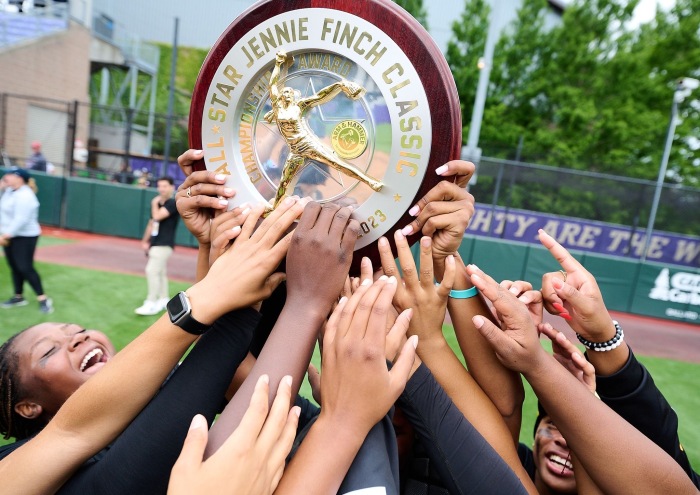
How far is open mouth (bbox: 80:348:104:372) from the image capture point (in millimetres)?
1458

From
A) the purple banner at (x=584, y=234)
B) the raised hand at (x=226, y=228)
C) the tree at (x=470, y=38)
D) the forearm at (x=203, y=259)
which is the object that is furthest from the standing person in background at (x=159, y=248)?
the tree at (x=470, y=38)

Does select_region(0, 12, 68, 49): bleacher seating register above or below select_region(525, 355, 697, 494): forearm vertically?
above

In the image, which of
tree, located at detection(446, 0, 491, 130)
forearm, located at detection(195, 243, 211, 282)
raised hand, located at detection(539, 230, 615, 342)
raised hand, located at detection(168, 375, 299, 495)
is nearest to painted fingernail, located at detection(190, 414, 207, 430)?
raised hand, located at detection(168, 375, 299, 495)

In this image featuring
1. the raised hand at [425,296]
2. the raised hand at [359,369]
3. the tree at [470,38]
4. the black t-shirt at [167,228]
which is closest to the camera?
the raised hand at [359,369]

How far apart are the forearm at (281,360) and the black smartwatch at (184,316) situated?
149 millimetres

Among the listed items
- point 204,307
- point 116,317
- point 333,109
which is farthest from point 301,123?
point 116,317

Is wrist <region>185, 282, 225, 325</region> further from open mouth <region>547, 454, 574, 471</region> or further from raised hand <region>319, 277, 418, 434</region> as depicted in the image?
open mouth <region>547, 454, 574, 471</region>

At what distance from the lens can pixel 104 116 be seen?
70.4ft

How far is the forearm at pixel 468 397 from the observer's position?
1.09m

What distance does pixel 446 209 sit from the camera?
1.04 metres

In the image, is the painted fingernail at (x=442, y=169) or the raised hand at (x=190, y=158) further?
the raised hand at (x=190, y=158)

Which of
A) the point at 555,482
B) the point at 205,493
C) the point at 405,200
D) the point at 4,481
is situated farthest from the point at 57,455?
the point at 555,482

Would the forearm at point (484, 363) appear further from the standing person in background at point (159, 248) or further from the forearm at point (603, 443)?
the standing person in background at point (159, 248)

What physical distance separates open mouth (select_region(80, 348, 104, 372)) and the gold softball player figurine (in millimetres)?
976
